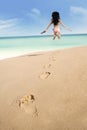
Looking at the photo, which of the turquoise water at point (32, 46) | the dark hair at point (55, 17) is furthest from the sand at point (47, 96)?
the turquoise water at point (32, 46)

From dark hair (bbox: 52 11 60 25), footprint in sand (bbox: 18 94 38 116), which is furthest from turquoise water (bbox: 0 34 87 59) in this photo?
footprint in sand (bbox: 18 94 38 116)

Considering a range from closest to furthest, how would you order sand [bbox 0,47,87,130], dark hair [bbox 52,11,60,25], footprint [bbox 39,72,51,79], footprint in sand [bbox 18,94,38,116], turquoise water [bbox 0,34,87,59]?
sand [bbox 0,47,87,130]
footprint in sand [bbox 18,94,38,116]
footprint [bbox 39,72,51,79]
dark hair [bbox 52,11,60,25]
turquoise water [bbox 0,34,87,59]

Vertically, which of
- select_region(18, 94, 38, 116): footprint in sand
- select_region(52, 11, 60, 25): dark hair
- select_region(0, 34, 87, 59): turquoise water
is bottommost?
select_region(18, 94, 38, 116): footprint in sand

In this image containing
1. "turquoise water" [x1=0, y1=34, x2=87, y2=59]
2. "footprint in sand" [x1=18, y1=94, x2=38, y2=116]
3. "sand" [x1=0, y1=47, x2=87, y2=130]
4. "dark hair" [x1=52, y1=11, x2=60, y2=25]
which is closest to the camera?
"sand" [x1=0, y1=47, x2=87, y2=130]

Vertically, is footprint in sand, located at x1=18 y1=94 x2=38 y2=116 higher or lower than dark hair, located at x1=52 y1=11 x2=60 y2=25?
lower

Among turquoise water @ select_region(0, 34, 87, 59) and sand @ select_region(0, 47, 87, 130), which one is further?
turquoise water @ select_region(0, 34, 87, 59)

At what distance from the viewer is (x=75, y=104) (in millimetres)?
3910

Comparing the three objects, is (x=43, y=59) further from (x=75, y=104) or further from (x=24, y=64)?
(x=75, y=104)

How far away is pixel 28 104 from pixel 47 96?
30cm

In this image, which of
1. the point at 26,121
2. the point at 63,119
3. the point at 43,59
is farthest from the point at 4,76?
the point at 63,119

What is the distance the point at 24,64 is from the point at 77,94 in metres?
2.22

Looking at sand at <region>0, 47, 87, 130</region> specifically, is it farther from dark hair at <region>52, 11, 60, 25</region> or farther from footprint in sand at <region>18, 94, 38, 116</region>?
dark hair at <region>52, 11, 60, 25</region>

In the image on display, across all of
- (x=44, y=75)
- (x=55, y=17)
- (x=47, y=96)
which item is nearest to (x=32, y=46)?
(x=55, y=17)

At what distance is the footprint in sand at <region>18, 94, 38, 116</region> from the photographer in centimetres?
410
